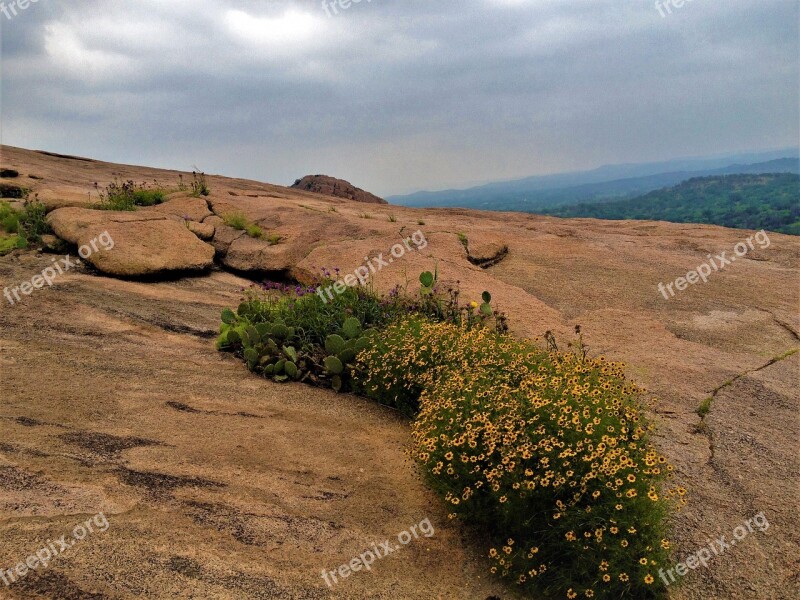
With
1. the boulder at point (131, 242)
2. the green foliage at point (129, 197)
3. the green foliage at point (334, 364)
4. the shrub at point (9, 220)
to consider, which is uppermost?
the green foliage at point (129, 197)

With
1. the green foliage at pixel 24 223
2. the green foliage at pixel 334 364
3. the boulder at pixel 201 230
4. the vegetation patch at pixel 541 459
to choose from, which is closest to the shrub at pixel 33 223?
the green foliage at pixel 24 223

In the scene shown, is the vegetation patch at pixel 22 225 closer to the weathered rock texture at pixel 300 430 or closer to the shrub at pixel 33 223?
the shrub at pixel 33 223

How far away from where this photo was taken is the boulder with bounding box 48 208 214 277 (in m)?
9.37

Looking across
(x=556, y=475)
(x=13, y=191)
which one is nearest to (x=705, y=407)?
(x=556, y=475)

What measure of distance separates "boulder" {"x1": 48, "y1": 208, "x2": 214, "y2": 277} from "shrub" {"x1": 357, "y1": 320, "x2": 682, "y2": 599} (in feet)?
21.1

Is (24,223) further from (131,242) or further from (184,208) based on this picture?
(184,208)

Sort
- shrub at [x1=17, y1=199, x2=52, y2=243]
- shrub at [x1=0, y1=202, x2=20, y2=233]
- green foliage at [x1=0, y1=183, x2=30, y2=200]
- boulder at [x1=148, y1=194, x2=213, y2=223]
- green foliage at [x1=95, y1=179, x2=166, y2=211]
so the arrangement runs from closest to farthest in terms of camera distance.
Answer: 1. shrub at [x1=17, y1=199, x2=52, y2=243]
2. shrub at [x1=0, y1=202, x2=20, y2=233]
3. green foliage at [x1=95, y1=179, x2=166, y2=211]
4. boulder at [x1=148, y1=194, x2=213, y2=223]
5. green foliage at [x1=0, y1=183, x2=30, y2=200]

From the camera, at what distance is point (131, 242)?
9844 mm

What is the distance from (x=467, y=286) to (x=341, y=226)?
4.00 meters

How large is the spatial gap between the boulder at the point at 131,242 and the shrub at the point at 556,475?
21.1 ft

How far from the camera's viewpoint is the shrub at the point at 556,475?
149 inches

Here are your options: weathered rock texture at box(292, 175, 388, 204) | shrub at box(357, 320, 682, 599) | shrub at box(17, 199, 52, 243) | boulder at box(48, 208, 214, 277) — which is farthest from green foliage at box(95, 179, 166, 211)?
weathered rock texture at box(292, 175, 388, 204)

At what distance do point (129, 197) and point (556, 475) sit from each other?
12149mm

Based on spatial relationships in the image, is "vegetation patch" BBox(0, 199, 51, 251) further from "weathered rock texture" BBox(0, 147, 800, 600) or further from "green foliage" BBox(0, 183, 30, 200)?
"green foliage" BBox(0, 183, 30, 200)
